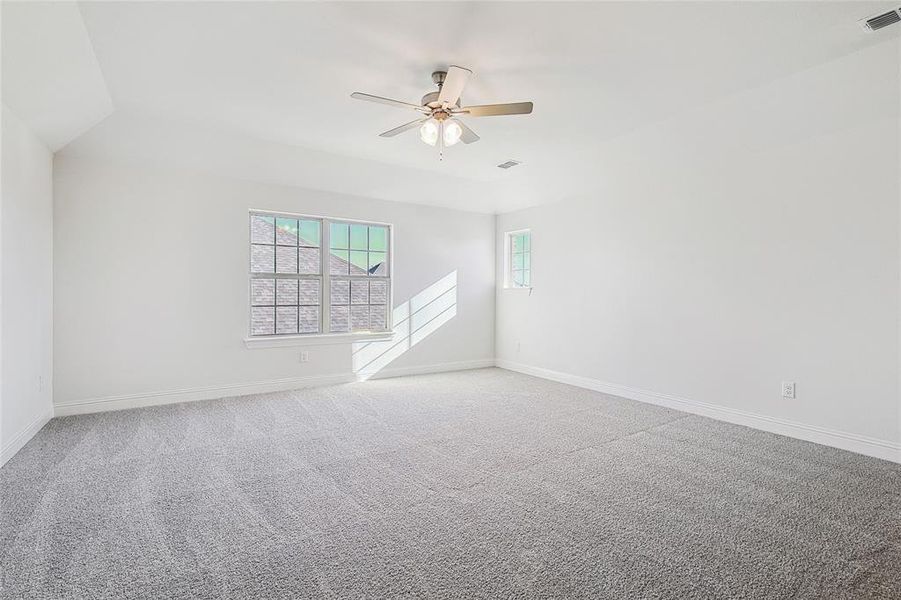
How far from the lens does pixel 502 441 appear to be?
3.37 meters

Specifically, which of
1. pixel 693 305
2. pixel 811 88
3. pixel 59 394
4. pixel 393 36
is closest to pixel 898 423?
pixel 693 305

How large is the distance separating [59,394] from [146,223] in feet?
5.54

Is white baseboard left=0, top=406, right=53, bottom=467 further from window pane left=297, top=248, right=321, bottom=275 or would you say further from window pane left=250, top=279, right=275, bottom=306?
window pane left=297, top=248, right=321, bottom=275

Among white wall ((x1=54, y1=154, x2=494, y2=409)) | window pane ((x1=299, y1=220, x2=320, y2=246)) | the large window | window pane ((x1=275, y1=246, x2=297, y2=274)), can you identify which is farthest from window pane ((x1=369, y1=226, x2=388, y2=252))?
window pane ((x1=275, y1=246, x2=297, y2=274))

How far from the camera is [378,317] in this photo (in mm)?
5781

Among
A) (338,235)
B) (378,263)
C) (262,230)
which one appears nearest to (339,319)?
(378,263)

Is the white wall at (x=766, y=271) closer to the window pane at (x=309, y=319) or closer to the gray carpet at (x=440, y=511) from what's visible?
the gray carpet at (x=440, y=511)

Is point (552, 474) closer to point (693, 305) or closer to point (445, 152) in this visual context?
point (693, 305)

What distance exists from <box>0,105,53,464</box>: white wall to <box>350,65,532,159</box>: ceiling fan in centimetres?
241

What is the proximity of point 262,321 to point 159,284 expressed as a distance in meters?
1.05

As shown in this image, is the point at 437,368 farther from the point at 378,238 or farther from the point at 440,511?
the point at 440,511

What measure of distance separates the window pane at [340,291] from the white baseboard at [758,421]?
2859 millimetres

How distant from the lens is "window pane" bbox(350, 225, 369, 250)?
557cm

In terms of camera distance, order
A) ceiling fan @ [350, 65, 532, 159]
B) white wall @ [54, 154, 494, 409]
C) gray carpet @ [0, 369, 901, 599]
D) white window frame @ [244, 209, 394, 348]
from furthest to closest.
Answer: white window frame @ [244, 209, 394, 348] < white wall @ [54, 154, 494, 409] < ceiling fan @ [350, 65, 532, 159] < gray carpet @ [0, 369, 901, 599]
